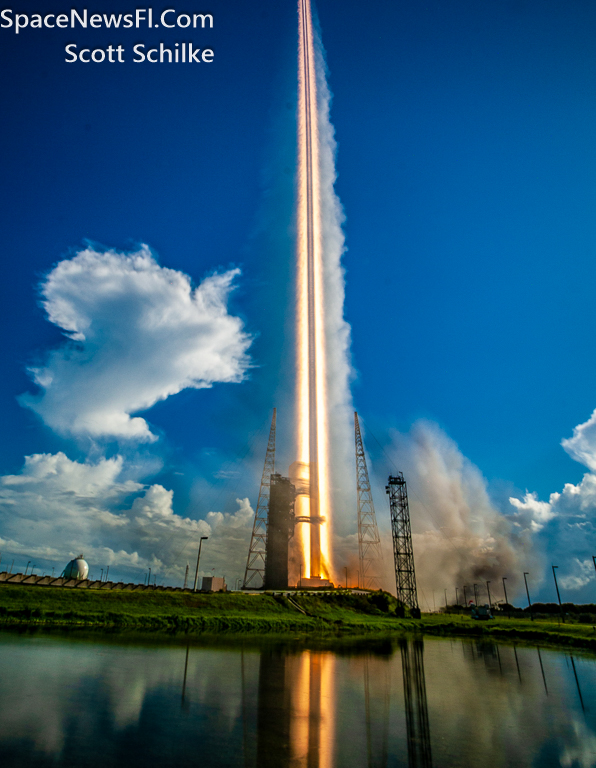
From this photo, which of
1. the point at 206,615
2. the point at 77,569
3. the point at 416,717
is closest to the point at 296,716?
the point at 416,717

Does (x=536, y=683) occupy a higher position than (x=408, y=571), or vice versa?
(x=408, y=571)

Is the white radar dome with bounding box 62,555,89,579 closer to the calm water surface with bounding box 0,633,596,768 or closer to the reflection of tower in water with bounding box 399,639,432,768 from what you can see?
the calm water surface with bounding box 0,633,596,768

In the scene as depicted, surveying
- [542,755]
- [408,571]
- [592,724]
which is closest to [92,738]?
[542,755]

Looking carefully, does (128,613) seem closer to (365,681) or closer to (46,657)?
(46,657)

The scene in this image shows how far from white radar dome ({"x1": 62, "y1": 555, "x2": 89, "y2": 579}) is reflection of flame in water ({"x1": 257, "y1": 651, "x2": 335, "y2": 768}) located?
218ft

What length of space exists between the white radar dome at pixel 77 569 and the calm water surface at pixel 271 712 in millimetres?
59908

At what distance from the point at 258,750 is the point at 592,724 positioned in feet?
31.5

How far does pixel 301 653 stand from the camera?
22.5 m

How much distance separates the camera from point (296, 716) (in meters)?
10.6

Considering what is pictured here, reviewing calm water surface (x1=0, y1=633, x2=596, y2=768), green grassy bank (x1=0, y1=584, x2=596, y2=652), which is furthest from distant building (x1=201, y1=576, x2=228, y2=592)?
calm water surface (x1=0, y1=633, x2=596, y2=768)

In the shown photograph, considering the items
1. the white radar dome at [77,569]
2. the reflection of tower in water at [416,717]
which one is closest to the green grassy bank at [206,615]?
the reflection of tower in water at [416,717]

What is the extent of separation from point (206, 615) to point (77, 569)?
1763 inches

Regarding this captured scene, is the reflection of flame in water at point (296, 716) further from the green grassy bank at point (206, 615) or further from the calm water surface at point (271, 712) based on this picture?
the green grassy bank at point (206, 615)

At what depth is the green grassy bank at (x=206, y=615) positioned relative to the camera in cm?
3266
